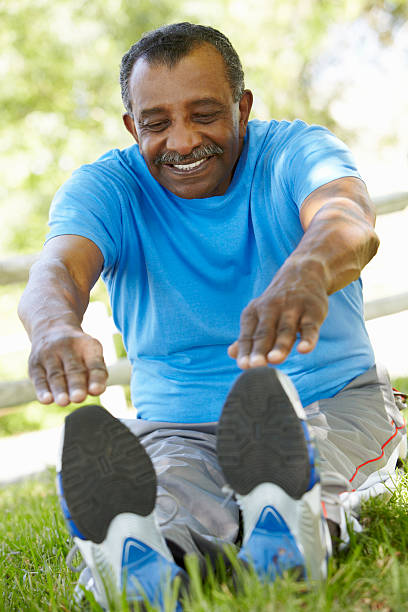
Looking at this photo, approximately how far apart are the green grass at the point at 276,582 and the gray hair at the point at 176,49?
4.46ft

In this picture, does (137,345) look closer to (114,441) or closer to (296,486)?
(114,441)

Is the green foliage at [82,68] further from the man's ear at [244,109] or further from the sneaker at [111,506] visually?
the sneaker at [111,506]

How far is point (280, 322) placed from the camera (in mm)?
1344

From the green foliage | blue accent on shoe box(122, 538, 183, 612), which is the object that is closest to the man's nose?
blue accent on shoe box(122, 538, 183, 612)

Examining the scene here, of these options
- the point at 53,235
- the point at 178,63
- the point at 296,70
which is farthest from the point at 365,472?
the point at 296,70

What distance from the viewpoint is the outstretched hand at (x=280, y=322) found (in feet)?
4.35

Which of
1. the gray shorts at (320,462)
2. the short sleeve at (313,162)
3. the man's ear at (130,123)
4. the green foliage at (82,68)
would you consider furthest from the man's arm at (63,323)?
the green foliage at (82,68)

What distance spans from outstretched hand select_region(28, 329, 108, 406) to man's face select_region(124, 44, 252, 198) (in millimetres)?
881

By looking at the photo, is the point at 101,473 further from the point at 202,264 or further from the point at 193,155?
the point at 193,155

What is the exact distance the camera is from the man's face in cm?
209

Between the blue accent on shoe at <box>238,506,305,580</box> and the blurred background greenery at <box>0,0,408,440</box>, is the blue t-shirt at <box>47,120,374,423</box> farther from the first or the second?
the blurred background greenery at <box>0,0,408,440</box>

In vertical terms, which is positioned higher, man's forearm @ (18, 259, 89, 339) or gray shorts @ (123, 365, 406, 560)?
man's forearm @ (18, 259, 89, 339)

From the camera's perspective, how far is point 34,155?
10586mm

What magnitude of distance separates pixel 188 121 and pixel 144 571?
1.34m
